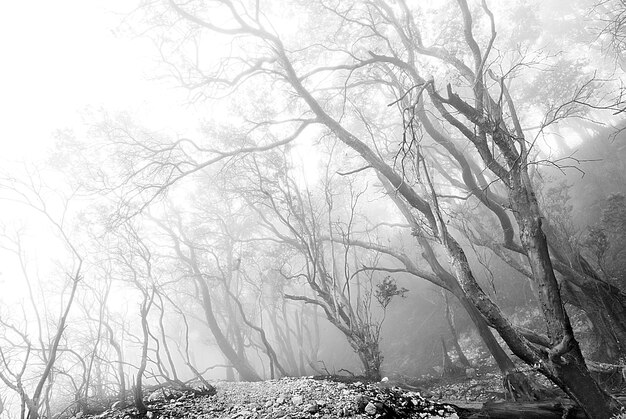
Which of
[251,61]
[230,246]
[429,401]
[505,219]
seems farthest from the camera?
[230,246]

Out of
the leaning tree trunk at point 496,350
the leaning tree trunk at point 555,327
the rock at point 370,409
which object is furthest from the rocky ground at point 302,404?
the leaning tree trunk at point 496,350

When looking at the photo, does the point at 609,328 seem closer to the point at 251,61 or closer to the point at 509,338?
the point at 509,338

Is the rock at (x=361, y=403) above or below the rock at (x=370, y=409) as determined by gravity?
above

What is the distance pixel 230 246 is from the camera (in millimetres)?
17031

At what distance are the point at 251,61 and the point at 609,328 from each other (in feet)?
35.7

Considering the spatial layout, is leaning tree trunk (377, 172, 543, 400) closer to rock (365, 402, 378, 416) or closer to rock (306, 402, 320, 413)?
rock (365, 402, 378, 416)

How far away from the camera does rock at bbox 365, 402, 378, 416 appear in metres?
4.29

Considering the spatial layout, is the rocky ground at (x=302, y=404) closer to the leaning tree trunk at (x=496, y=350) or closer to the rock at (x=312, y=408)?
the rock at (x=312, y=408)

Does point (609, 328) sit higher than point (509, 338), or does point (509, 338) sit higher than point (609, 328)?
point (509, 338)

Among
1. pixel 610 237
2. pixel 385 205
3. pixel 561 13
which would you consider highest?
pixel 561 13

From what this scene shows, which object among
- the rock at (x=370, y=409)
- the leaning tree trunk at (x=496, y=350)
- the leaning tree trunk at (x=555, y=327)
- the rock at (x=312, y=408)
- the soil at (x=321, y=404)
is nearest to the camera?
the leaning tree trunk at (x=555, y=327)

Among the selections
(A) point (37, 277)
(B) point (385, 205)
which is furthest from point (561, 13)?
(A) point (37, 277)

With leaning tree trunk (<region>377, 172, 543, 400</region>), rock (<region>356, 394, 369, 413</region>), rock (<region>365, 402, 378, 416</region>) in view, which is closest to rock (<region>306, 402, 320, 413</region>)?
rock (<region>356, 394, 369, 413</region>)

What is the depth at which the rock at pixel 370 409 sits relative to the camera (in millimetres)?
4293
